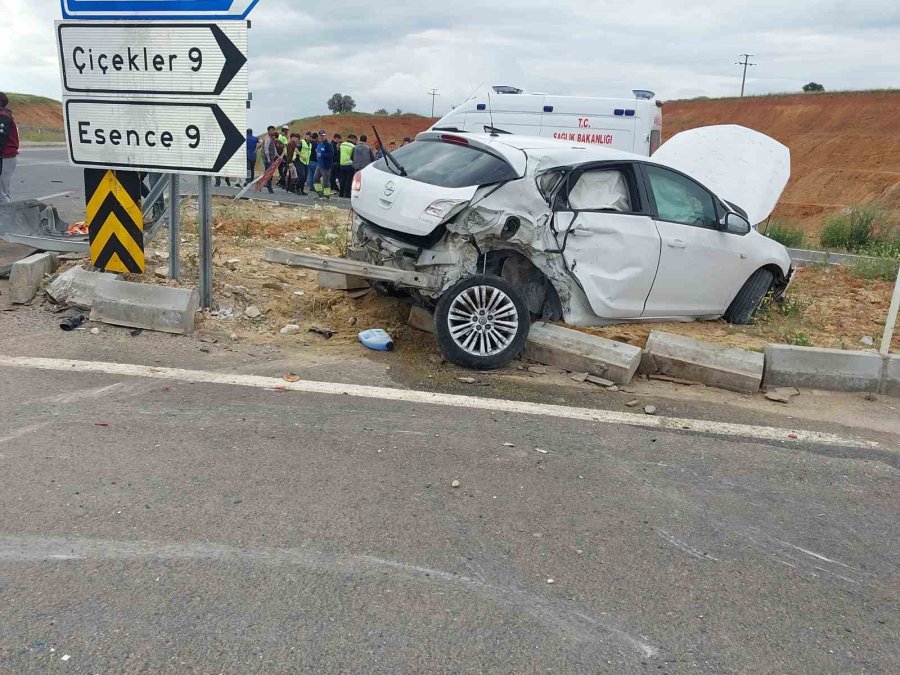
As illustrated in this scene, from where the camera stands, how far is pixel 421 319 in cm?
682

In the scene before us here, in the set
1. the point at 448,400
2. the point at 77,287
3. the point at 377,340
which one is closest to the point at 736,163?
the point at 377,340

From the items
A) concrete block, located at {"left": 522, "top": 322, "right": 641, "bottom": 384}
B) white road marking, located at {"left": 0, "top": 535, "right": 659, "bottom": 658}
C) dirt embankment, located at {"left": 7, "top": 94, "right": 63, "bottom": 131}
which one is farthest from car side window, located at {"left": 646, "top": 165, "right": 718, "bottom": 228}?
dirt embankment, located at {"left": 7, "top": 94, "right": 63, "bottom": 131}

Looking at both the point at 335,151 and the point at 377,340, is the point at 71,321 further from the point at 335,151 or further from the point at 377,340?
the point at 335,151

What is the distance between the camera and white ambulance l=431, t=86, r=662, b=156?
1247cm

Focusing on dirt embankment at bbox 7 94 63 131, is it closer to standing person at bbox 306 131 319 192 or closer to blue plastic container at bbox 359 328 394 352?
standing person at bbox 306 131 319 192

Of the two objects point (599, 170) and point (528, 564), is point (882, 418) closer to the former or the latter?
point (599, 170)

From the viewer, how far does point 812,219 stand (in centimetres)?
3030

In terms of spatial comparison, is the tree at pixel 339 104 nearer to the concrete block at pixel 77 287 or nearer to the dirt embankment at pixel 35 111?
the dirt embankment at pixel 35 111

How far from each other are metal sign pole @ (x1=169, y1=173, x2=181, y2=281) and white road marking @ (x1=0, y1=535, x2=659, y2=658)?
4.23 metres

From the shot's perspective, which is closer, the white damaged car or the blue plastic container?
the white damaged car

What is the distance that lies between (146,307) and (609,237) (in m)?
3.90

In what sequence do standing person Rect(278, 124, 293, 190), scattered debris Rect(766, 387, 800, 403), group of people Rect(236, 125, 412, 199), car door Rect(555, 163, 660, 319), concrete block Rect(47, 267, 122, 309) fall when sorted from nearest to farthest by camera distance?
1. scattered debris Rect(766, 387, 800, 403)
2. car door Rect(555, 163, 660, 319)
3. concrete block Rect(47, 267, 122, 309)
4. group of people Rect(236, 125, 412, 199)
5. standing person Rect(278, 124, 293, 190)

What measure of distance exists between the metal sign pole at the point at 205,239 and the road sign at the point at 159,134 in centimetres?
23

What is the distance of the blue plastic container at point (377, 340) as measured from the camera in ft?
21.5
